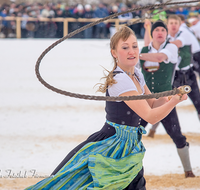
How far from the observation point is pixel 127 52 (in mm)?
2287

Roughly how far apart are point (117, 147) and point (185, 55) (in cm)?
281

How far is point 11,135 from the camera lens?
4.80 meters

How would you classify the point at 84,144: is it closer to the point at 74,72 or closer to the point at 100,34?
the point at 74,72

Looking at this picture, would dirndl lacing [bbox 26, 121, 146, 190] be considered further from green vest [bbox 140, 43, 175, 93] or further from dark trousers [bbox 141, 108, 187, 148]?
green vest [bbox 140, 43, 175, 93]

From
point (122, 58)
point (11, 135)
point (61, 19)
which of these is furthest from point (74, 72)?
point (61, 19)

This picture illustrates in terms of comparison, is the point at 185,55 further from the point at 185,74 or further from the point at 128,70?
the point at 128,70

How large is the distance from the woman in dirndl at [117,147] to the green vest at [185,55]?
2425mm

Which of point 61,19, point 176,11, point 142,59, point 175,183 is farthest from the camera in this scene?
point 61,19

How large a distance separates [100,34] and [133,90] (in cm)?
2083

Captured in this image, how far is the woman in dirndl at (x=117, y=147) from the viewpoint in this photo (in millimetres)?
2129

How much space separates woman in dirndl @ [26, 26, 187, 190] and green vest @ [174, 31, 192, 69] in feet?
7.96

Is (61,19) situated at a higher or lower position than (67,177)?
higher

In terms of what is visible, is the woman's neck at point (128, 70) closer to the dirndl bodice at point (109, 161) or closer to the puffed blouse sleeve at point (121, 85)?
the puffed blouse sleeve at point (121, 85)

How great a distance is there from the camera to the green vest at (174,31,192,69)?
459cm
